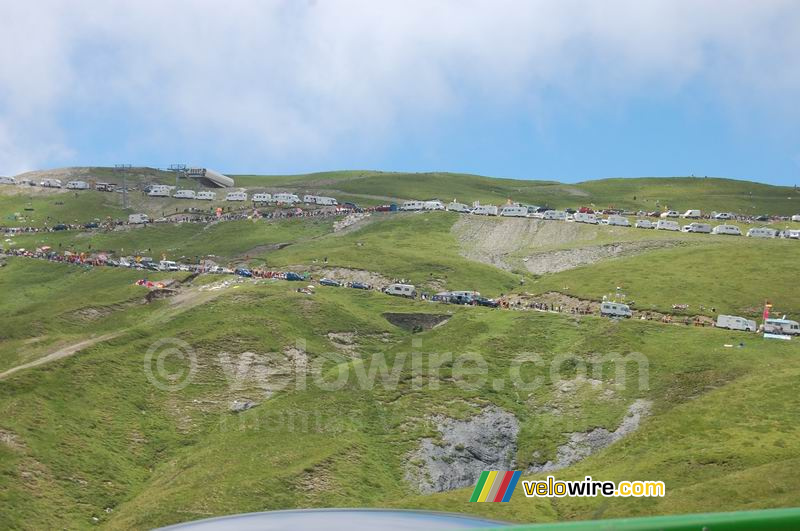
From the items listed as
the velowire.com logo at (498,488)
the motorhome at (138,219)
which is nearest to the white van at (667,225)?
the motorhome at (138,219)

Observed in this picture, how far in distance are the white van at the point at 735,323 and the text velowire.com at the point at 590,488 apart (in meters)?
44.4

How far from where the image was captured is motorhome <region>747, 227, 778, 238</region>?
172 meters

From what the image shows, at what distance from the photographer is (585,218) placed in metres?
191

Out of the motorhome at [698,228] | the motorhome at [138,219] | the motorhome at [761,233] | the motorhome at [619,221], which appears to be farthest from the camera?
the motorhome at [138,219]

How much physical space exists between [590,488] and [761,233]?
397ft

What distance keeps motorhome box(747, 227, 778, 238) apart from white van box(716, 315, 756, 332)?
71.2 metres

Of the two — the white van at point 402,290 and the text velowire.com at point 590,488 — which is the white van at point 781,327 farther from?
the white van at point 402,290

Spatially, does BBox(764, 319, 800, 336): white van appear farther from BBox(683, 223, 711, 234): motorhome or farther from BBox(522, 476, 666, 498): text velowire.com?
BBox(683, 223, 711, 234): motorhome

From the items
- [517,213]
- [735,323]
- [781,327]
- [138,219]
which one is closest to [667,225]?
[517,213]

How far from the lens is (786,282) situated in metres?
130

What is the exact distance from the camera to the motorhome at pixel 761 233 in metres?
172

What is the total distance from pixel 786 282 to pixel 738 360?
44.2m

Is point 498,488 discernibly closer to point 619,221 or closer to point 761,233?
point 761,233

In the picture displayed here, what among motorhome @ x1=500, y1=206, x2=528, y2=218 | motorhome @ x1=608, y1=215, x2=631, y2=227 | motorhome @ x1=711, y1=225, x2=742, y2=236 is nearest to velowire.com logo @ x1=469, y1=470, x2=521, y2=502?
motorhome @ x1=711, y1=225, x2=742, y2=236
